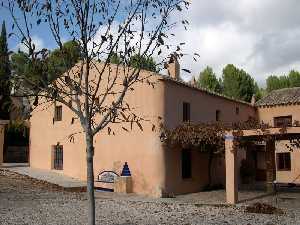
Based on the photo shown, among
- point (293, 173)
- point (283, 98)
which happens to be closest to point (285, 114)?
point (283, 98)

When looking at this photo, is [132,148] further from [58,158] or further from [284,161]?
[284,161]

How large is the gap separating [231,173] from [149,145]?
14.1ft

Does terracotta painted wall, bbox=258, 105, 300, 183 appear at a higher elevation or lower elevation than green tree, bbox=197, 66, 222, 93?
lower

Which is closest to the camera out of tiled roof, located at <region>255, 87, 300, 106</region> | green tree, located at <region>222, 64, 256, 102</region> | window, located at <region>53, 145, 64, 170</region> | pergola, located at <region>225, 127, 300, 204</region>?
pergola, located at <region>225, 127, 300, 204</region>

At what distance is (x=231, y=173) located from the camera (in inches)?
722

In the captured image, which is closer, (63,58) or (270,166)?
(63,58)

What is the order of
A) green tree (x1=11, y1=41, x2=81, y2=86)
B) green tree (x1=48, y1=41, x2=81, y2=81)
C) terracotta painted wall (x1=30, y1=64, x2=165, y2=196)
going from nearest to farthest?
green tree (x1=11, y1=41, x2=81, y2=86) < green tree (x1=48, y1=41, x2=81, y2=81) < terracotta painted wall (x1=30, y1=64, x2=165, y2=196)

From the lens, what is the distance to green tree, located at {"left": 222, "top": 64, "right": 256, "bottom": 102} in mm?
50562

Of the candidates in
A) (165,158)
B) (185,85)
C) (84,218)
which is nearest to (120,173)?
(165,158)

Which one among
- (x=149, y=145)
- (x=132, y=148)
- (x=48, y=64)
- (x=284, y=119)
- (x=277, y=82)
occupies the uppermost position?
(x=277, y=82)

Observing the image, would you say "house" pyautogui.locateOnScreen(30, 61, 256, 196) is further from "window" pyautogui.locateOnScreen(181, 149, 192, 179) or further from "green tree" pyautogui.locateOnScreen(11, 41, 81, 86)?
"green tree" pyautogui.locateOnScreen(11, 41, 81, 86)

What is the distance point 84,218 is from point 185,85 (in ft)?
36.9

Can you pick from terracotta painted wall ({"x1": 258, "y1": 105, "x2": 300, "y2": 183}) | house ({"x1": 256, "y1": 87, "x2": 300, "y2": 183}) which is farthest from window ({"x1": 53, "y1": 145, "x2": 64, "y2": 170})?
terracotta painted wall ({"x1": 258, "y1": 105, "x2": 300, "y2": 183})

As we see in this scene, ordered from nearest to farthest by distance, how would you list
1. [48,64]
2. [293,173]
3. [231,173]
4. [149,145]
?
[48,64] → [231,173] → [149,145] → [293,173]
